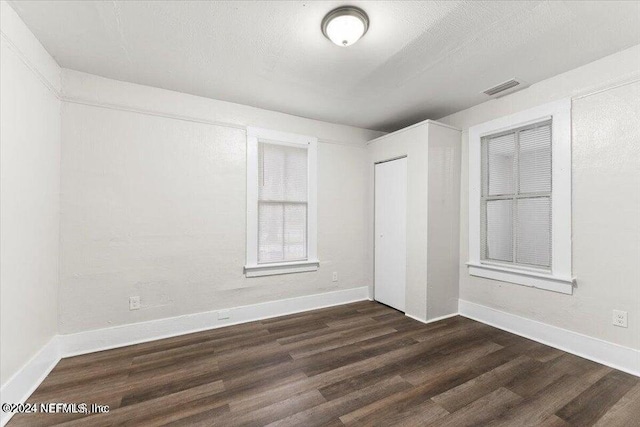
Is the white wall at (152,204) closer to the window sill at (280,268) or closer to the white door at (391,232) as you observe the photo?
the window sill at (280,268)

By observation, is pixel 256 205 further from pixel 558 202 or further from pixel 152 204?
pixel 558 202

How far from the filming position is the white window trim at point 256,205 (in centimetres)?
335

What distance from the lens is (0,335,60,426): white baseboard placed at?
171 cm

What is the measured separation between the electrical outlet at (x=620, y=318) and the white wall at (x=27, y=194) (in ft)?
14.8

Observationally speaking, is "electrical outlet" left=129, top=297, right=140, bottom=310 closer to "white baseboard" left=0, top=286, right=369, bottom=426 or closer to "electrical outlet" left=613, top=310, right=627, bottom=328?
"white baseboard" left=0, top=286, right=369, bottom=426

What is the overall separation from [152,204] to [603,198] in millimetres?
4285

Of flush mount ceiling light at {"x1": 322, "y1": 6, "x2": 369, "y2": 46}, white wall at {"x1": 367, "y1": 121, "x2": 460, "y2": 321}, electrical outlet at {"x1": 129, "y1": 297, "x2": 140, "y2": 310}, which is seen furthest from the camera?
white wall at {"x1": 367, "y1": 121, "x2": 460, "y2": 321}

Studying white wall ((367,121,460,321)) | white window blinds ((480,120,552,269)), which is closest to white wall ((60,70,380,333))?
white wall ((367,121,460,321))

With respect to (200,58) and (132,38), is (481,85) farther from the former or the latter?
(132,38)

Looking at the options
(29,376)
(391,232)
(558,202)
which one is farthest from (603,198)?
(29,376)

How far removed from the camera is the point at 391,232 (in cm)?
387

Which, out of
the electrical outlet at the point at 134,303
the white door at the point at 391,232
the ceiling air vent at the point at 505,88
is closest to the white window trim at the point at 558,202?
the ceiling air vent at the point at 505,88

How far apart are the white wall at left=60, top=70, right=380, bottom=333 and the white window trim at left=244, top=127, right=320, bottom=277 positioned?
9cm

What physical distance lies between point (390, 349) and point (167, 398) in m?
1.90
